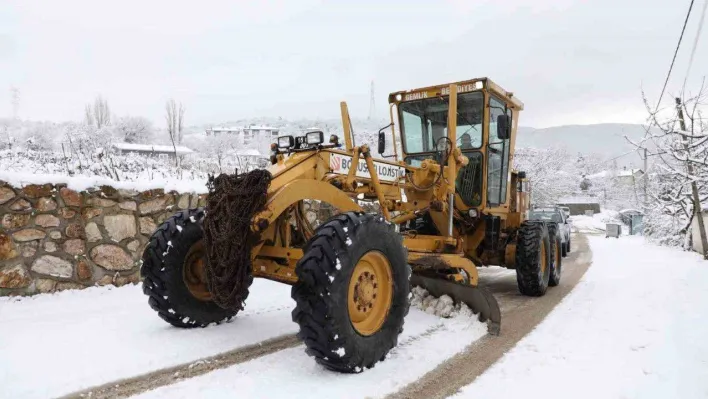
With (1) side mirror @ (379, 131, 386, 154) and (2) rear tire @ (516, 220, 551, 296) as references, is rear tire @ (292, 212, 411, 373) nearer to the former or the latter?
(1) side mirror @ (379, 131, 386, 154)

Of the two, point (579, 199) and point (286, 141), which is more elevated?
point (286, 141)

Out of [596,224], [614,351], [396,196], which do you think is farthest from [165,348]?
[596,224]

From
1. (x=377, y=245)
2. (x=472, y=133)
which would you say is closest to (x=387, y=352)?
(x=377, y=245)

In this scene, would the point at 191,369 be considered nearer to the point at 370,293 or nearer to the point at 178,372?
the point at 178,372

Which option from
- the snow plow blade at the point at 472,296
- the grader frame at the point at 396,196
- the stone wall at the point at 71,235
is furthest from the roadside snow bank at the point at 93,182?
the snow plow blade at the point at 472,296

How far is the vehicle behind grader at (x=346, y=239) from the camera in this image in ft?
11.7

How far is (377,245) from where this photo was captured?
3.93 meters

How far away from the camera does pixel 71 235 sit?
19.8ft

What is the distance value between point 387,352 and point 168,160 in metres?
7.71

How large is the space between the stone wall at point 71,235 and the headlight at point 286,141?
A: 9.73 ft

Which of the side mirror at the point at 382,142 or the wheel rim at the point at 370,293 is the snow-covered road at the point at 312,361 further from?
the side mirror at the point at 382,142

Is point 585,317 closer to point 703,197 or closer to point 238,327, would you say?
point 238,327

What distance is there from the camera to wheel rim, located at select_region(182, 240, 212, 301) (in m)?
4.55

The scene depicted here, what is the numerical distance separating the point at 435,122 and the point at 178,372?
4.94 meters
